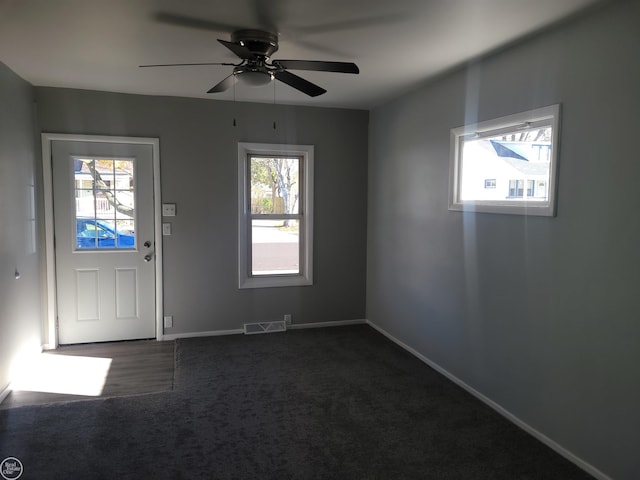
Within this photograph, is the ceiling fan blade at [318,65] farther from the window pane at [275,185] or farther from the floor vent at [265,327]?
the floor vent at [265,327]

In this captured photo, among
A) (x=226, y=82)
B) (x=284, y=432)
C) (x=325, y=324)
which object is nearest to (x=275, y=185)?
(x=325, y=324)

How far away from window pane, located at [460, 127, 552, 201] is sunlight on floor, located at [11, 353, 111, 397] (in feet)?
10.8

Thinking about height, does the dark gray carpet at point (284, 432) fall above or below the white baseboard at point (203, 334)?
below

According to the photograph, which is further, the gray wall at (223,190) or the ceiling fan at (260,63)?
the gray wall at (223,190)

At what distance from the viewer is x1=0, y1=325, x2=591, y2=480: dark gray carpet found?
244 cm

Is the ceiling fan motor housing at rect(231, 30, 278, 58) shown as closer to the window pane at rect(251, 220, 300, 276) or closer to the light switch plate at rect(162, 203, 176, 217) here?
the light switch plate at rect(162, 203, 176, 217)

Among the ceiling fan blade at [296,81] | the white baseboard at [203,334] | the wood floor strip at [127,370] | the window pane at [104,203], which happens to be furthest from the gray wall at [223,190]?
the ceiling fan blade at [296,81]

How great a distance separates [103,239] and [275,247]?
178cm

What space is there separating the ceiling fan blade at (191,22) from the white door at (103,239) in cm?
214

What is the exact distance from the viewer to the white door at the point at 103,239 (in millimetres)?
Answer: 4348

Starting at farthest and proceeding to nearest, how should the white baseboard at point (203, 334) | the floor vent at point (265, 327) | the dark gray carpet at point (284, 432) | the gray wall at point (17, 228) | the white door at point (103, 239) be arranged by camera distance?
1. the floor vent at point (265, 327)
2. the white baseboard at point (203, 334)
3. the white door at point (103, 239)
4. the gray wall at point (17, 228)
5. the dark gray carpet at point (284, 432)

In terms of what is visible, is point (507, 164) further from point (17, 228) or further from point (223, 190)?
point (17, 228)

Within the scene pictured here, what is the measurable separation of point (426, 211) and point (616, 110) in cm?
188

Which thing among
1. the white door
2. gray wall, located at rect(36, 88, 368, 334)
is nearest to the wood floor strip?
the white door
